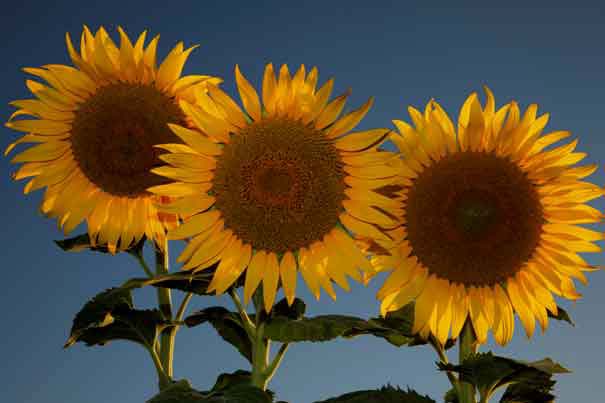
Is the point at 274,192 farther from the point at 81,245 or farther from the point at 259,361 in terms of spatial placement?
the point at 81,245

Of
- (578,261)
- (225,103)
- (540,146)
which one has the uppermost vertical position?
(540,146)

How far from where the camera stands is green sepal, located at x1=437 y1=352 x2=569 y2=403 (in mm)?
5332

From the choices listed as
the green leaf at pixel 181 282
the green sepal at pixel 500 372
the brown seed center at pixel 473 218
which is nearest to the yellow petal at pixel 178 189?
the green leaf at pixel 181 282

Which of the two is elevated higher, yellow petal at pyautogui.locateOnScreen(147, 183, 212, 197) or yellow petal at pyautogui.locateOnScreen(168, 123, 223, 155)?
yellow petal at pyautogui.locateOnScreen(168, 123, 223, 155)

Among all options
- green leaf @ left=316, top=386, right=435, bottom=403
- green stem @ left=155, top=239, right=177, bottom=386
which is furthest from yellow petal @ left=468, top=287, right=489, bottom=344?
green stem @ left=155, top=239, right=177, bottom=386

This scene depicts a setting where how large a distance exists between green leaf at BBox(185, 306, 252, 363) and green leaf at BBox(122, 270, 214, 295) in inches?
11.5

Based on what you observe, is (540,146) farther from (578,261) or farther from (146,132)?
(146,132)

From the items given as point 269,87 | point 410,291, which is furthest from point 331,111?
point 410,291

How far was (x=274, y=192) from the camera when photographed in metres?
5.20

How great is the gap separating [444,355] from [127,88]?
11.2ft

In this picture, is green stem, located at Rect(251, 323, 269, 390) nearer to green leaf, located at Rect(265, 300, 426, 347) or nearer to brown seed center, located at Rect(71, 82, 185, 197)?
green leaf, located at Rect(265, 300, 426, 347)

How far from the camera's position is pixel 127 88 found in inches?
234

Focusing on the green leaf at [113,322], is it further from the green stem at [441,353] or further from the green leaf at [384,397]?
the green stem at [441,353]

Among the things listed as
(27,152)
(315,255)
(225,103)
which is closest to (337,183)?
(315,255)
